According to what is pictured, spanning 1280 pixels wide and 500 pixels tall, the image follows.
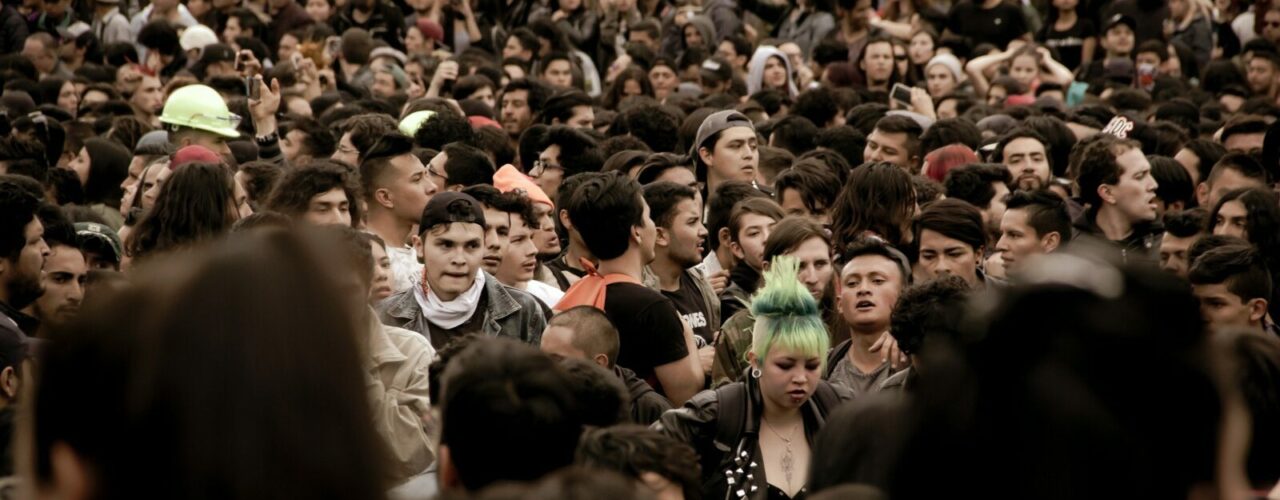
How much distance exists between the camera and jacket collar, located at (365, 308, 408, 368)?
5438mm

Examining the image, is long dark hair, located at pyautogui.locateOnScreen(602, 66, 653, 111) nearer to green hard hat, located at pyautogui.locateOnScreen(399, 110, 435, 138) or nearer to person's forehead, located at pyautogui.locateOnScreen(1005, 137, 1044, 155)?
green hard hat, located at pyautogui.locateOnScreen(399, 110, 435, 138)

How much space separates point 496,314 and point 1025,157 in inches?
190

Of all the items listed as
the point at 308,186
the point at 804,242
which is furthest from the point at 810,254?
the point at 308,186

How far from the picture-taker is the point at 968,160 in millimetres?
10211

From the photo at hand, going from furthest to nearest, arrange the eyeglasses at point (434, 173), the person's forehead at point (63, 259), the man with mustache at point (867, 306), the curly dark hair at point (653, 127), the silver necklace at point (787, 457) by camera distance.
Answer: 1. the curly dark hair at point (653, 127)
2. the eyeglasses at point (434, 173)
3. the person's forehead at point (63, 259)
4. the man with mustache at point (867, 306)
5. the silver necklace at point (787, 457)

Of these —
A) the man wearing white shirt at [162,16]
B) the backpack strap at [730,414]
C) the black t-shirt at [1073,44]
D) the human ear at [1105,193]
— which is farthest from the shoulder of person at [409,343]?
the black t-shirt at [1073,44]

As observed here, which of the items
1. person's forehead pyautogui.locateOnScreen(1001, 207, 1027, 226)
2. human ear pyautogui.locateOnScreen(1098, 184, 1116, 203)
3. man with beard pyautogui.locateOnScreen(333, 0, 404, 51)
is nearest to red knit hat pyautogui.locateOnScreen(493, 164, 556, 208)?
person's forehead pyautogui.locateOnScreen(1001, 207, 1027, 226)

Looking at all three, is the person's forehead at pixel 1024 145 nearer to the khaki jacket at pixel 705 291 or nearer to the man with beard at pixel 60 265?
the khaki jacket at pixel 705 291

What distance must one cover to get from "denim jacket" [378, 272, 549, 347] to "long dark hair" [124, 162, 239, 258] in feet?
2.50

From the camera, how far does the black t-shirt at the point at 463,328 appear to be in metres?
6.49

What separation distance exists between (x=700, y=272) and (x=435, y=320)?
211 centimetres

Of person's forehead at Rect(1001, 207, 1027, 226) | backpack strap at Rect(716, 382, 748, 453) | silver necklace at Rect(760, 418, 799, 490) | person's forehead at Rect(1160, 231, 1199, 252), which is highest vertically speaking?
person's forehead at Rect(1001, 207, 1027, 226)

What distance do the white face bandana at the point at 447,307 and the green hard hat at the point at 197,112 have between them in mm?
4419

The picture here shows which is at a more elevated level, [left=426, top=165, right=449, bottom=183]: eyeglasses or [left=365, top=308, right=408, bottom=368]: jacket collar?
[left=426, top=165, right=449, bottom=183]: eyeglasses
